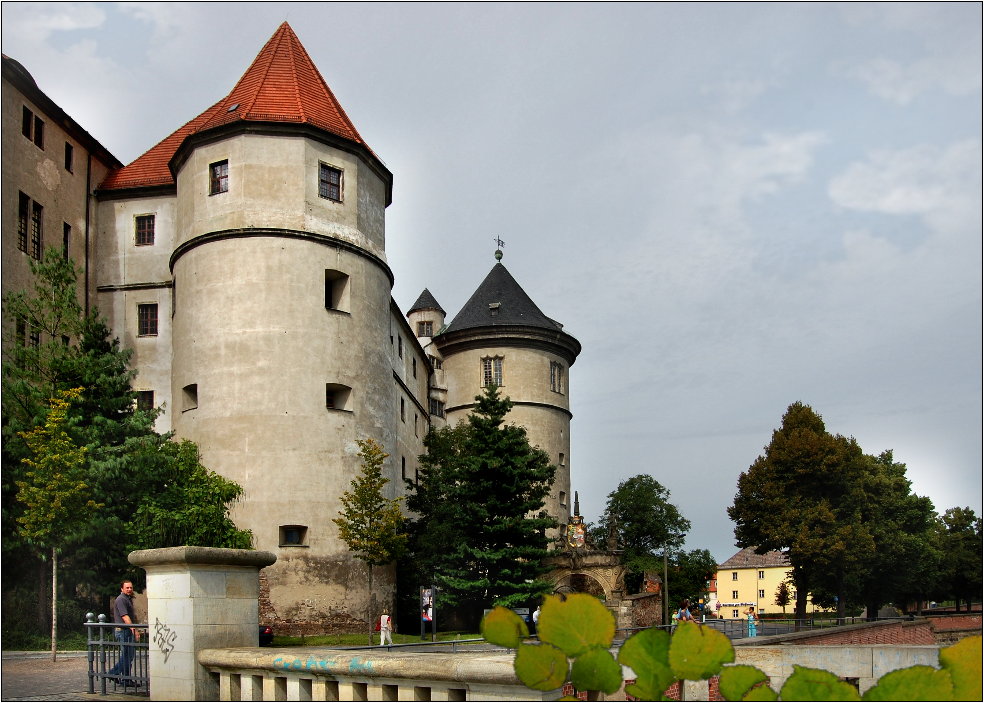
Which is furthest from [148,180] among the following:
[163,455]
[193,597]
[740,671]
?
[740,671]

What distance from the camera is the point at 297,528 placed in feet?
107

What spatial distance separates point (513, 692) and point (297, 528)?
2723 centimetres

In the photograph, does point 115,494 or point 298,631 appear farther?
point 298,631

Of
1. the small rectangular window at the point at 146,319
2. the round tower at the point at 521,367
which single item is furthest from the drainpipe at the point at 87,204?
the round tower at the point at 521,367

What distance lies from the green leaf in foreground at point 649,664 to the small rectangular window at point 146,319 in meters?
→ 35.7

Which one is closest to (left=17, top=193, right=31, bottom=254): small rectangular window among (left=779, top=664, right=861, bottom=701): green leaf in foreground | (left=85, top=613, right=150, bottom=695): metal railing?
(left=85, top=613, right=150, bottom=695): metal railing

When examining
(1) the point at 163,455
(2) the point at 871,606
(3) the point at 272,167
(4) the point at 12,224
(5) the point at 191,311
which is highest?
(3) the point at 272,167

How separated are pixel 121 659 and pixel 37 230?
26.9 metres

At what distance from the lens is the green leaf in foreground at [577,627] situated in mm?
3904

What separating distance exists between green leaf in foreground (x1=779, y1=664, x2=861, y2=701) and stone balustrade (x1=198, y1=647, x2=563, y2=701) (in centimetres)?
229

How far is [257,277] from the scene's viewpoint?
3362 centimetres

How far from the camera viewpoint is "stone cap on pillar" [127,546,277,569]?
30.8ft

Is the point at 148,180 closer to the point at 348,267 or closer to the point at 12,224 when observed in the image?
the point at 12,224

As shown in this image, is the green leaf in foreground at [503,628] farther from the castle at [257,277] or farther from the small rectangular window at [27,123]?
the small rectangular window at [27,123]
